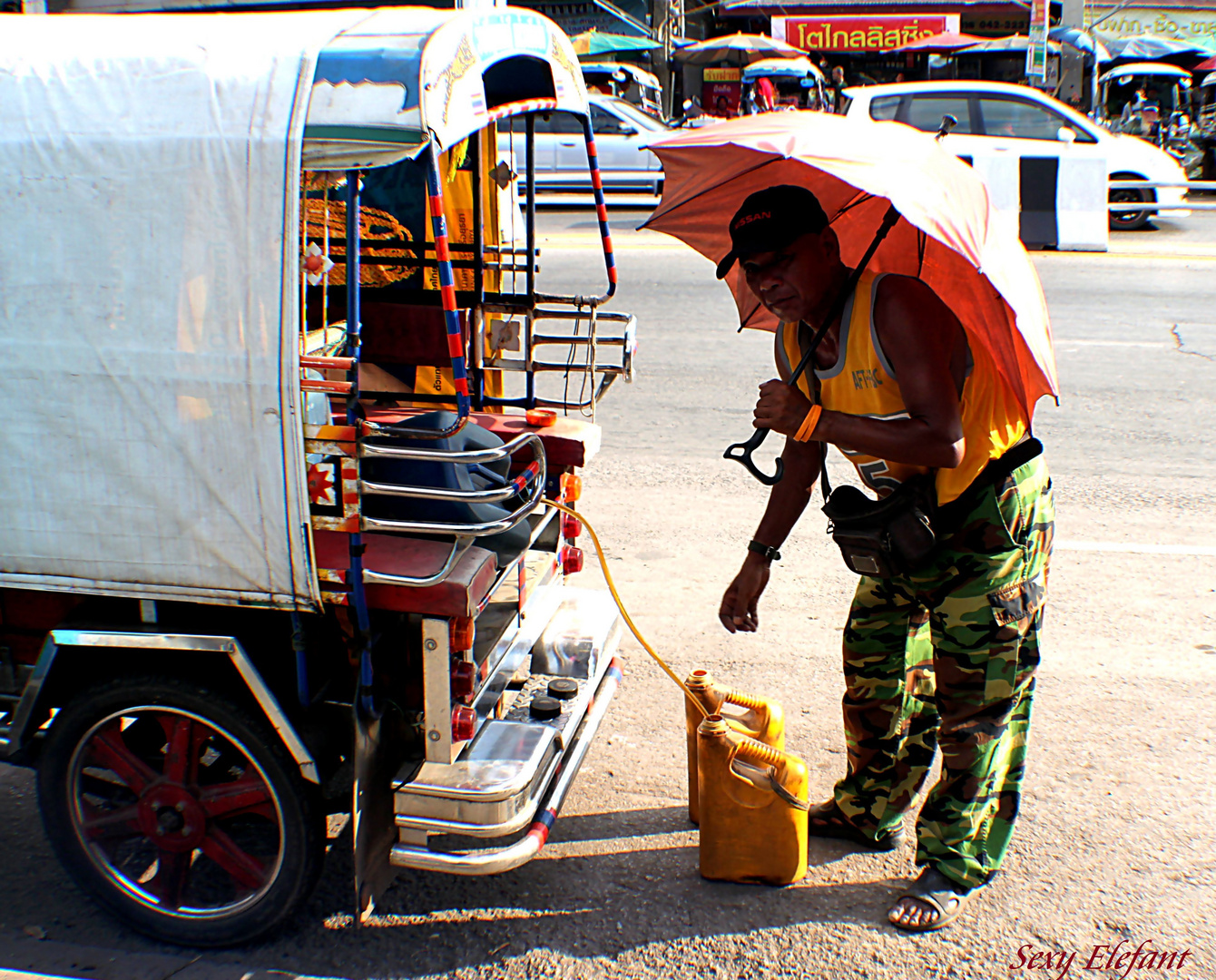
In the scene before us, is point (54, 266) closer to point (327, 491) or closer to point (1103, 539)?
point (327, 491)

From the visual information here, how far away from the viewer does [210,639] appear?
274cm

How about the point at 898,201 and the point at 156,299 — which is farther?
the point at 156,299

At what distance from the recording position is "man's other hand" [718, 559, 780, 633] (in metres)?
3.26

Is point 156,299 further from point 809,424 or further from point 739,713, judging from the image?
point 739,713

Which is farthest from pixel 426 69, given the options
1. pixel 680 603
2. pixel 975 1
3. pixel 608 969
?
pixel 975 1

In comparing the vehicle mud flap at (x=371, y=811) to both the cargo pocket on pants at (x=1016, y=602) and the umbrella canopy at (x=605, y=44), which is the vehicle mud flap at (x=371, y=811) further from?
the umbrella canopy at (x=605, y=44)

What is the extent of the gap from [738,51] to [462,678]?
2838cm

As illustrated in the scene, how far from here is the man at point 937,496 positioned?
2789 mm

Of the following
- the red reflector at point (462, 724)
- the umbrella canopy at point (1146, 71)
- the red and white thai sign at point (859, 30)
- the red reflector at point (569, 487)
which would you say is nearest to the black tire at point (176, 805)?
the red reflector at point (462, 724)

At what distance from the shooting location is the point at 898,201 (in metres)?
2.45

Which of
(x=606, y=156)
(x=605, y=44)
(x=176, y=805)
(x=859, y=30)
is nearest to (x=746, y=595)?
(x=176, y=805)

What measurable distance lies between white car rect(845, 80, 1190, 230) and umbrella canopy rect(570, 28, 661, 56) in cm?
1272

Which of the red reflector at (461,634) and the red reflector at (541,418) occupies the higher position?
the red reflector at (541,418)

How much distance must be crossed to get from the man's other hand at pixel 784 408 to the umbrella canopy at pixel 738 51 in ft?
90.3
